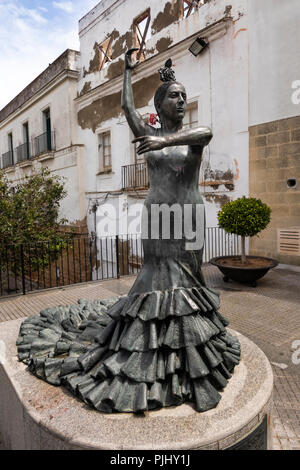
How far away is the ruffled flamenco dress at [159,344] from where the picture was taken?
196 centimetres

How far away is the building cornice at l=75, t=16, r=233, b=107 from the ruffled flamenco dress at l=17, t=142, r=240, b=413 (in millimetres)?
8793

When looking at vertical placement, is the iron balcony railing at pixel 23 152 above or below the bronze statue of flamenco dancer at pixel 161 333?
above

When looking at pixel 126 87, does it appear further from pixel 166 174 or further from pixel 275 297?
pixel 275 297

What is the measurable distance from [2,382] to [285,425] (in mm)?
2306

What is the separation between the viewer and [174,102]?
2285mm

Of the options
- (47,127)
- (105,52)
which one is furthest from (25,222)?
(47,127)

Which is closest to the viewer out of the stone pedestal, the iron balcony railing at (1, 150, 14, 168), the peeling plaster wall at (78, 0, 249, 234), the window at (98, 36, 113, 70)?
the stone pedestal

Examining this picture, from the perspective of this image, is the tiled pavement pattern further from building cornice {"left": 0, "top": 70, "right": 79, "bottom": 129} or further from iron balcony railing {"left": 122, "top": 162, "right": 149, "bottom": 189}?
building cornice {"left": 0, "top": 70, "right": 79, "bottom": 129}

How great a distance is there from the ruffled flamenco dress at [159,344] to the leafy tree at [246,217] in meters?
4.46

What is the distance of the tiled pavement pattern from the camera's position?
2.77m

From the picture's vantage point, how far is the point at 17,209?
Result: 9008 mm

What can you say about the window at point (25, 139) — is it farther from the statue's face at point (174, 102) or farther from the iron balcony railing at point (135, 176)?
the statue's face at point (174, 102)

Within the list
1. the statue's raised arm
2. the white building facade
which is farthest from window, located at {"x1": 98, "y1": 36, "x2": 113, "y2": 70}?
the statue's raised arm

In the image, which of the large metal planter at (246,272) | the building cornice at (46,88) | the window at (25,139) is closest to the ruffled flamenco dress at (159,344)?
the large metal planter at (246,272)
